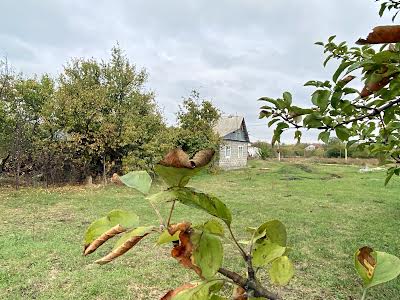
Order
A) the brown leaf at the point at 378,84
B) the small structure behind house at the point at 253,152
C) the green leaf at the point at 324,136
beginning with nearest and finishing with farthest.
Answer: the brown leaf at the point at 378,84 → the green leaf at the point at 324,136 → the small structure behind house at the point at 253,152

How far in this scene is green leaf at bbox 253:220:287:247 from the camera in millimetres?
415

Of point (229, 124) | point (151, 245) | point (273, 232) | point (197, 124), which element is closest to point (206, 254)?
point (273, 232)

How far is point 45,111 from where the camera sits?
441 inches

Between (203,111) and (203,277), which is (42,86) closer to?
(203,111)

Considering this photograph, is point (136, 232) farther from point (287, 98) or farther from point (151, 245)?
point (151, 245)

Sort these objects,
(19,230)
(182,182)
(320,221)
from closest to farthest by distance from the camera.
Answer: (182,182)
(19,230)
(320,221)

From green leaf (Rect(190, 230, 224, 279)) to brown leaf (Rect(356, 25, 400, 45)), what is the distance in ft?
1.02

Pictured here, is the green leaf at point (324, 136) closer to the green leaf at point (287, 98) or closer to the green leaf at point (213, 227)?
the green leaf at point (287, 98)

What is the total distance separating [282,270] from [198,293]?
18 centimetres

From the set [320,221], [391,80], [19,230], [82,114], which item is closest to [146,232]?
[391,80]

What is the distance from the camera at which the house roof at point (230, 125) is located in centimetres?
2127

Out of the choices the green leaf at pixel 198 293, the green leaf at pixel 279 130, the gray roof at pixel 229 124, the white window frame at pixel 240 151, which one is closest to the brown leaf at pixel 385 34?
the green leaf at pixel 198 293

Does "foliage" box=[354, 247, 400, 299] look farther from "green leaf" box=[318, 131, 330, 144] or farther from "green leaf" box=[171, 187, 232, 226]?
"green leaf" box=[318, 131, 330, 144]

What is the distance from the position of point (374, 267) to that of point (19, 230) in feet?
19.3
